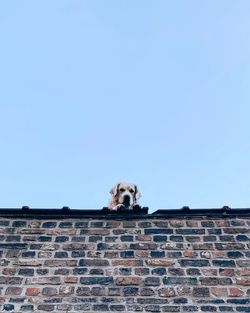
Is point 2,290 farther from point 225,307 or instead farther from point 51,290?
point 225,307

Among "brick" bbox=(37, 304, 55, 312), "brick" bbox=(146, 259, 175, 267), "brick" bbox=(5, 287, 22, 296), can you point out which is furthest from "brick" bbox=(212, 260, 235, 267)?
"brick" bbox=(5, 287, 22, 296)

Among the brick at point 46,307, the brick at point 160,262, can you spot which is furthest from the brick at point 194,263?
the brick at point 46,307

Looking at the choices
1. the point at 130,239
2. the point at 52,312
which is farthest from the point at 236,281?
the point at 52,312

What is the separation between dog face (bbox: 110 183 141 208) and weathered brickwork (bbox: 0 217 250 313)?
2.03ft

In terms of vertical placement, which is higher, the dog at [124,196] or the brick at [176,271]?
the dog at [124,196]

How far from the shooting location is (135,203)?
6.75 metres

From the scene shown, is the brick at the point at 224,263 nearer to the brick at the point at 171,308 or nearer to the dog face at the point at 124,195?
the brick at the point at 171,308

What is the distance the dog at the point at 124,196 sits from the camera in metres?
6.66

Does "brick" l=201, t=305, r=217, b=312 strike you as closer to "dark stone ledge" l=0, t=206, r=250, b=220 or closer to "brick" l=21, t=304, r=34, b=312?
"dark stone ledge" l=0, t=206, r=250, b=220

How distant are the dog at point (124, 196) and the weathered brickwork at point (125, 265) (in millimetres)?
540

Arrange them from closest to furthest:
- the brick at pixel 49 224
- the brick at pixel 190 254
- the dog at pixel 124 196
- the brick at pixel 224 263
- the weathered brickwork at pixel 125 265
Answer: the weathered brickwork at pixel 125 265, the brick at pixel 224 263, the brick at pixel 190 254, the brick at pixel 49 224, the dog at pixel 124 196

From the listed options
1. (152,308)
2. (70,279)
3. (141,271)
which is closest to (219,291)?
(152,308)

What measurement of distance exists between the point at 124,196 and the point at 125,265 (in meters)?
1.51

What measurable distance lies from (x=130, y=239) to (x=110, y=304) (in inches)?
40.5
